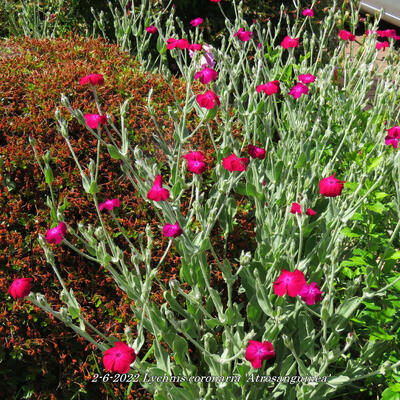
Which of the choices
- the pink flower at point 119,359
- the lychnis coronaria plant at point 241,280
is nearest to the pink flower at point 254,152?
the lychnis coronaria plant at point 241,280

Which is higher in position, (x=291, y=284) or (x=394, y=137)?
(x=394, y=137)

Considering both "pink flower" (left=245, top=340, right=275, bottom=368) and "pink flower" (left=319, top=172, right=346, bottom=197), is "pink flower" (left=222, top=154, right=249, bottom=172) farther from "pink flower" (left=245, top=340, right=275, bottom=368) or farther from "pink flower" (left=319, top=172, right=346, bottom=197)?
"pink flower" (left=245, top=340, right=275, bottom=368)

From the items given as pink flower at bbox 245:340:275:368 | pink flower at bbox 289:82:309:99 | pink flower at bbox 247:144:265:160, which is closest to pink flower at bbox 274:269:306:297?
pink flower at bbox 245:340:275:368

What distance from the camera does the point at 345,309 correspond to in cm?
162

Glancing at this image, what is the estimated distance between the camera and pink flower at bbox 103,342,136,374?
1.25 meters

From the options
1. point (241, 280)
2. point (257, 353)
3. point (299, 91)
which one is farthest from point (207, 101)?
point (257, 353)

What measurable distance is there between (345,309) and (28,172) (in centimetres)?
148

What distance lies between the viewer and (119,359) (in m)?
1.26

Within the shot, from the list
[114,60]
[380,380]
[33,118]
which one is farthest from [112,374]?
[114,60]

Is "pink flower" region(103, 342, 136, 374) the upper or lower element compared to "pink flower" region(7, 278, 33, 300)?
lower

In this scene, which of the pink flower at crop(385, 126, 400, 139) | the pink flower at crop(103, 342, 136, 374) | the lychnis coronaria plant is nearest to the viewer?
the pink flower at crop(103, 342, 136, 374)

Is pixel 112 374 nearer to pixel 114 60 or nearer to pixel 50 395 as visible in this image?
pixel 50 395

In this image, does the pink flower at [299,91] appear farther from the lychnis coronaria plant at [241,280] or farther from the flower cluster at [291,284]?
the flower cluster at [291,284]

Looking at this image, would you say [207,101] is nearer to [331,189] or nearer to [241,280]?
[331,189]
